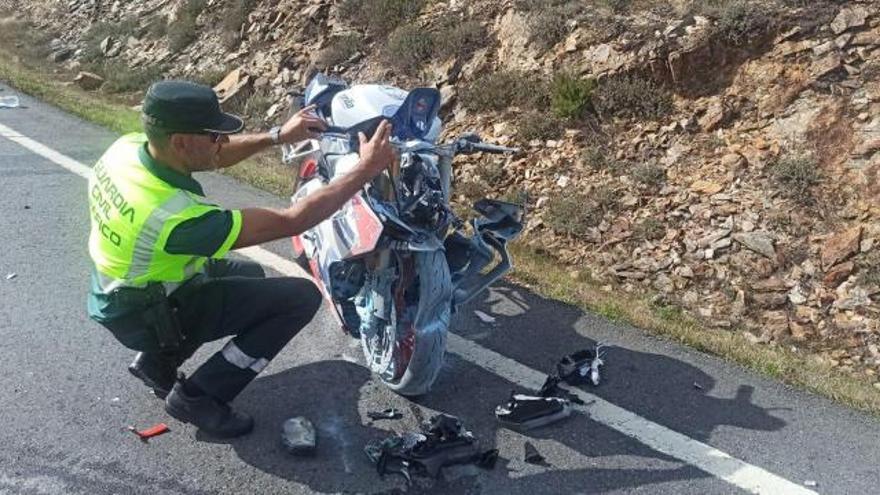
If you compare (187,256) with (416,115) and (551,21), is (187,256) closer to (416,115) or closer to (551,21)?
(416,115)

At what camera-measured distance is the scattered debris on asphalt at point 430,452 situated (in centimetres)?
362

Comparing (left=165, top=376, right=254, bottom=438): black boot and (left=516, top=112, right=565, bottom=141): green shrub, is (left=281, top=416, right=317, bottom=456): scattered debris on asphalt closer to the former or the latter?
(left=165, top=376, right=254, bottom=438): black boot

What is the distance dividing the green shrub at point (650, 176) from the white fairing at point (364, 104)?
3.00 metres

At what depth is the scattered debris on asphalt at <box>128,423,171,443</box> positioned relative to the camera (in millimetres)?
3859

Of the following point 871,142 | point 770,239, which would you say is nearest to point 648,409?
point 770,239

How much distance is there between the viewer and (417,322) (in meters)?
3.95

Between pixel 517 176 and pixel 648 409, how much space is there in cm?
347

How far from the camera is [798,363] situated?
497 cm

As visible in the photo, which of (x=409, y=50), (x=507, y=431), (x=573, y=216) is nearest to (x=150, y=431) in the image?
(x=507, y=431)

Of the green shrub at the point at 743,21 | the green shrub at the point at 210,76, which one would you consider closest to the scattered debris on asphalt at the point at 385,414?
the green shrub at the point at 743,21

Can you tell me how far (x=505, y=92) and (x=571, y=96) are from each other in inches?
29.5

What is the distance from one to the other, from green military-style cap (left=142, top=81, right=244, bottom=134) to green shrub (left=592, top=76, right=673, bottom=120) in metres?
4.59

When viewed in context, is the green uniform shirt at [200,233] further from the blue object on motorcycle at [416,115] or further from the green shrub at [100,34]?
the green shrub at [100,34]

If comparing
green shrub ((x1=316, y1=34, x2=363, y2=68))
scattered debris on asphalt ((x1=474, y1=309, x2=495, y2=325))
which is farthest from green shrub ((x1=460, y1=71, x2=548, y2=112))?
scattered debris on asphalt ((x1=474, y1=309, x2=495, y2=325))
